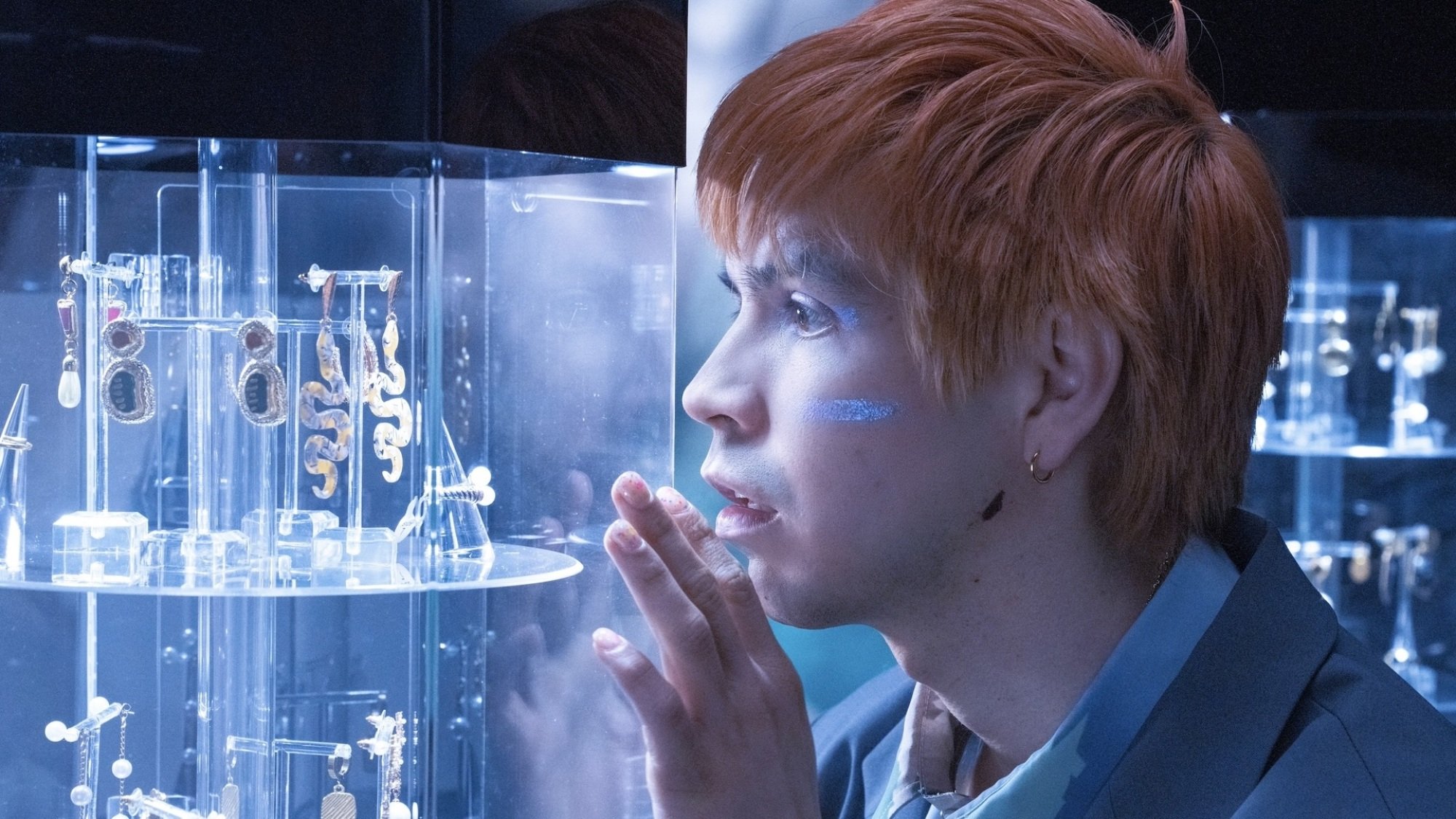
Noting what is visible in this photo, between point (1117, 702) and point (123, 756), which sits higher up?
point (1117, 702)

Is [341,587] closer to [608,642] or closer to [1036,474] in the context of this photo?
[608,642]

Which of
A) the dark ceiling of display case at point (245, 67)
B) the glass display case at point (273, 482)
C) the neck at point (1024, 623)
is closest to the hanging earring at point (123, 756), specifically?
the glass display case at point (273, 482)

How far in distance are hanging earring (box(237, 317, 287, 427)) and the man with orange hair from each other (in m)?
0.47

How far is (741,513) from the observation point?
1.30 m

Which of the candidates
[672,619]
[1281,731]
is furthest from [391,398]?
[1281,731]

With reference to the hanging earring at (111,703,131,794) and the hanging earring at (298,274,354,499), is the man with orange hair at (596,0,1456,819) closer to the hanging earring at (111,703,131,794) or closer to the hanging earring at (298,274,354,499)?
the hanging earring at (298,274,354,499)

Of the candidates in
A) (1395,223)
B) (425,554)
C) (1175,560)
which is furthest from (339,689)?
(1395,223)

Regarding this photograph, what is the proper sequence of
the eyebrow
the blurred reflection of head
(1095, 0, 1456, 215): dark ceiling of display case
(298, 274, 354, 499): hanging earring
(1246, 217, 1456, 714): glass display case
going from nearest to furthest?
1. the eyebrow
2. the blurred reflection of head
3. (298, 274, 354, 499): hanging earring
4. (1095, 0, 1456, 215): dark ceiling of display case
5. (1246, 217, 1456, 714): glass display case

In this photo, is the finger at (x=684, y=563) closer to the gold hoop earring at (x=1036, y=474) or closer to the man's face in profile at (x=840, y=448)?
the man's face in profile at (x=840, y=448)

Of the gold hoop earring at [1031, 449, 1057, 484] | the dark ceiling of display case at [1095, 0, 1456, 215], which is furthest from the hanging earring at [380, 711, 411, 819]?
the dark ceiling of display case at [1095, 0, 1456, 215]

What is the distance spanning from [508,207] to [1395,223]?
2.22 m

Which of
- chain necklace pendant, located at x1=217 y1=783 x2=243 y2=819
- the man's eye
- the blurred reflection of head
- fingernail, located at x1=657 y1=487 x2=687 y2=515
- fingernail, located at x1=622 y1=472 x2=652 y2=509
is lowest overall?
chain necklace pendant, located at x1=217 y1=783 x2=243 y2=819

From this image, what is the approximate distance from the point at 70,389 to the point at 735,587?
76 cm

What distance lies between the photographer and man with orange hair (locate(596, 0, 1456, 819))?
4.07 ft
